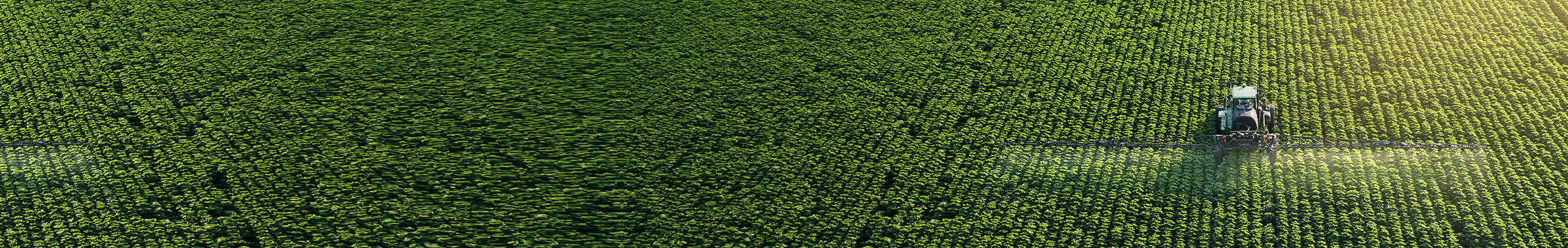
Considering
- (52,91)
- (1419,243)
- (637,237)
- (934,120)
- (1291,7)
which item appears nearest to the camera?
(1419,243)

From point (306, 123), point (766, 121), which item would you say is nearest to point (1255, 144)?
point (766, 121)

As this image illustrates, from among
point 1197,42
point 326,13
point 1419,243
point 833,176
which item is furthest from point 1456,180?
point 326,13

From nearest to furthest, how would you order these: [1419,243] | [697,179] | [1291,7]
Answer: [1419,243] < [697,179] < [1291,7]

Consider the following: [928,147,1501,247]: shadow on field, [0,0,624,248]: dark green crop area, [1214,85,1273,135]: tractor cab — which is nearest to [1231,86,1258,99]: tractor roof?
[1214,85,1273,135]: tractor cab

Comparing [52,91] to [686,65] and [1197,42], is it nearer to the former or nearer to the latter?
[686,65]

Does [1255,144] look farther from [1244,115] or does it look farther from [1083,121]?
[1083,121]
